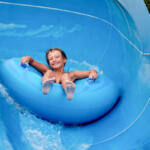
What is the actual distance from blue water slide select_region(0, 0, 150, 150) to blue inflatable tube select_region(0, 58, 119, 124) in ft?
0.19

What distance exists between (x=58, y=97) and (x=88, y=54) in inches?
26.4

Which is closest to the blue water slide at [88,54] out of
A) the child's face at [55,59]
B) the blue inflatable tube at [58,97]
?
the blue inflatable tube at [58,97]

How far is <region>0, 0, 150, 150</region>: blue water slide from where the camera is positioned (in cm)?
148

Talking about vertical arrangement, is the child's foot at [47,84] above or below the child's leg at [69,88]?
above

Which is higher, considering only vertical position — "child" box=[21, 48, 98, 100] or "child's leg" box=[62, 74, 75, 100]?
"child" box=[21, 48, 98, 100]

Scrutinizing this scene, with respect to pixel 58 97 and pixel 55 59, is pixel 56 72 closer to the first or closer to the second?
pixel 55 59

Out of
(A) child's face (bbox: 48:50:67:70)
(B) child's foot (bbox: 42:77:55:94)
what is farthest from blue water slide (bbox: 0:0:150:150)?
(A) child's face (bbox: 48:50:67:70)

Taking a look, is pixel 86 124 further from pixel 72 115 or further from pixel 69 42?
pixel 69 42

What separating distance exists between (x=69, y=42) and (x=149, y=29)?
2.10ft

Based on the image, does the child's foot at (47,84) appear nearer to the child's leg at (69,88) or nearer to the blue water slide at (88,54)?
the child's leg at (69,88)

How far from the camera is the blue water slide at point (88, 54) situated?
1.48 meters

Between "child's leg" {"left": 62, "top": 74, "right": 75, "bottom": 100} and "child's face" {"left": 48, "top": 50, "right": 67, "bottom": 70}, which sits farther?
"child's face" {"left": 48, "top": 50, "right": 67, "bottom": 70}

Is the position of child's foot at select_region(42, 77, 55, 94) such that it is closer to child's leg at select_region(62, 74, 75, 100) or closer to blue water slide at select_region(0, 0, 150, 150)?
child's leg at select_region(62, 74, 75, 100)

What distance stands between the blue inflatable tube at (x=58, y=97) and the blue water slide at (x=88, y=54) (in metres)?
0.06
